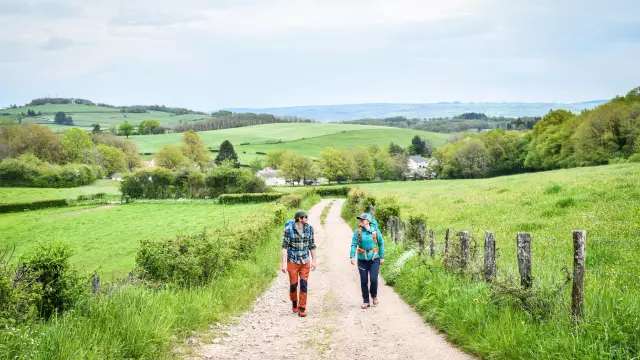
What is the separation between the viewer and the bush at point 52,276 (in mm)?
6801

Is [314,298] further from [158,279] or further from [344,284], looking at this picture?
[158,279]

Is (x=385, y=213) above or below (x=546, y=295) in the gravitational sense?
below

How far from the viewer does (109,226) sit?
46.5 meters

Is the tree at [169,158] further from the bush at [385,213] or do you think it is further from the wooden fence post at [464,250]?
the wooden fence post at [464,250]

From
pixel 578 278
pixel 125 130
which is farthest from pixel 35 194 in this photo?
pixel 125 130

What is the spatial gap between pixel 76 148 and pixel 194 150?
111ft

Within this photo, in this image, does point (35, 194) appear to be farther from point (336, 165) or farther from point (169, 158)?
point (336, 165)

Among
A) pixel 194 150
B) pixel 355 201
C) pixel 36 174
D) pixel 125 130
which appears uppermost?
pixel 125 130

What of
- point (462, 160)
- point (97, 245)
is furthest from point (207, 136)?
point (97, 245)

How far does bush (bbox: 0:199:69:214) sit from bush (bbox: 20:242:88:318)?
6010cm

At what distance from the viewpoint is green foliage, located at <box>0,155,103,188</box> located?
77.2 metres

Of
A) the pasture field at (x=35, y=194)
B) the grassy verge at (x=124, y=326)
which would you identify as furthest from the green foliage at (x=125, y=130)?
the grassy verge at (x=124, y=326)

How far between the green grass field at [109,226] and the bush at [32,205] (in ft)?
6.08

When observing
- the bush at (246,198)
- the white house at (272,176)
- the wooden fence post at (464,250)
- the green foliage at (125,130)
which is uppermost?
the green foliage at (125,130)
